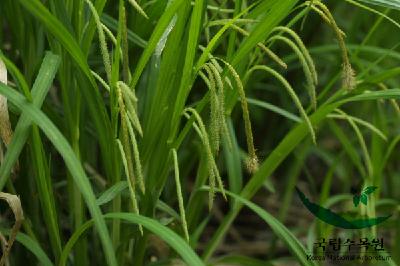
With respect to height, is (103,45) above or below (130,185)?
above

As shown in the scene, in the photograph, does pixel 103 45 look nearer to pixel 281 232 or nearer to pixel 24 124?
pixel 24 124

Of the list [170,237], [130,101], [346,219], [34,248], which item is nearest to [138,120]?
[130,101]

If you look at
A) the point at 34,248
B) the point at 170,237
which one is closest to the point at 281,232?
the point at 170,237

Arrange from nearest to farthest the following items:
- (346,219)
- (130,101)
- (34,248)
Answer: (130,101), (34,248), (346,219)

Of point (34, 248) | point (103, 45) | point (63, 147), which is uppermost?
point (103, 45)

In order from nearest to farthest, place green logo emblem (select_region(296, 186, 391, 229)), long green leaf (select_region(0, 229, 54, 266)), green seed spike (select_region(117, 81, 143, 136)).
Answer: green seed spike (select_region(117, 81, 143, 136))
long green leaf (select_region(0, 229, 54, 266))
green logo emblem (select_region(296, 186, 391, 229))

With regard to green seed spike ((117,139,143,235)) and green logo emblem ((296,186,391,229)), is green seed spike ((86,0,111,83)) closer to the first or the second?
green seed spike ((117,139,143,235))

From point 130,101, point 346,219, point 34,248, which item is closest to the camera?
point 130,101

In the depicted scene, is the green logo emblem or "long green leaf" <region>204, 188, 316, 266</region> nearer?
"long green leaf" <region>204, 188, 316, 266</region>

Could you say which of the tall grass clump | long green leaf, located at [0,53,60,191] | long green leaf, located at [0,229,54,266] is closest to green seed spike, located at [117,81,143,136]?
the tall grass clump

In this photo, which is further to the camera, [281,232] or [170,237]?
[281,232]

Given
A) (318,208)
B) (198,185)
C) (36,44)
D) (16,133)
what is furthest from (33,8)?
(318,208)
